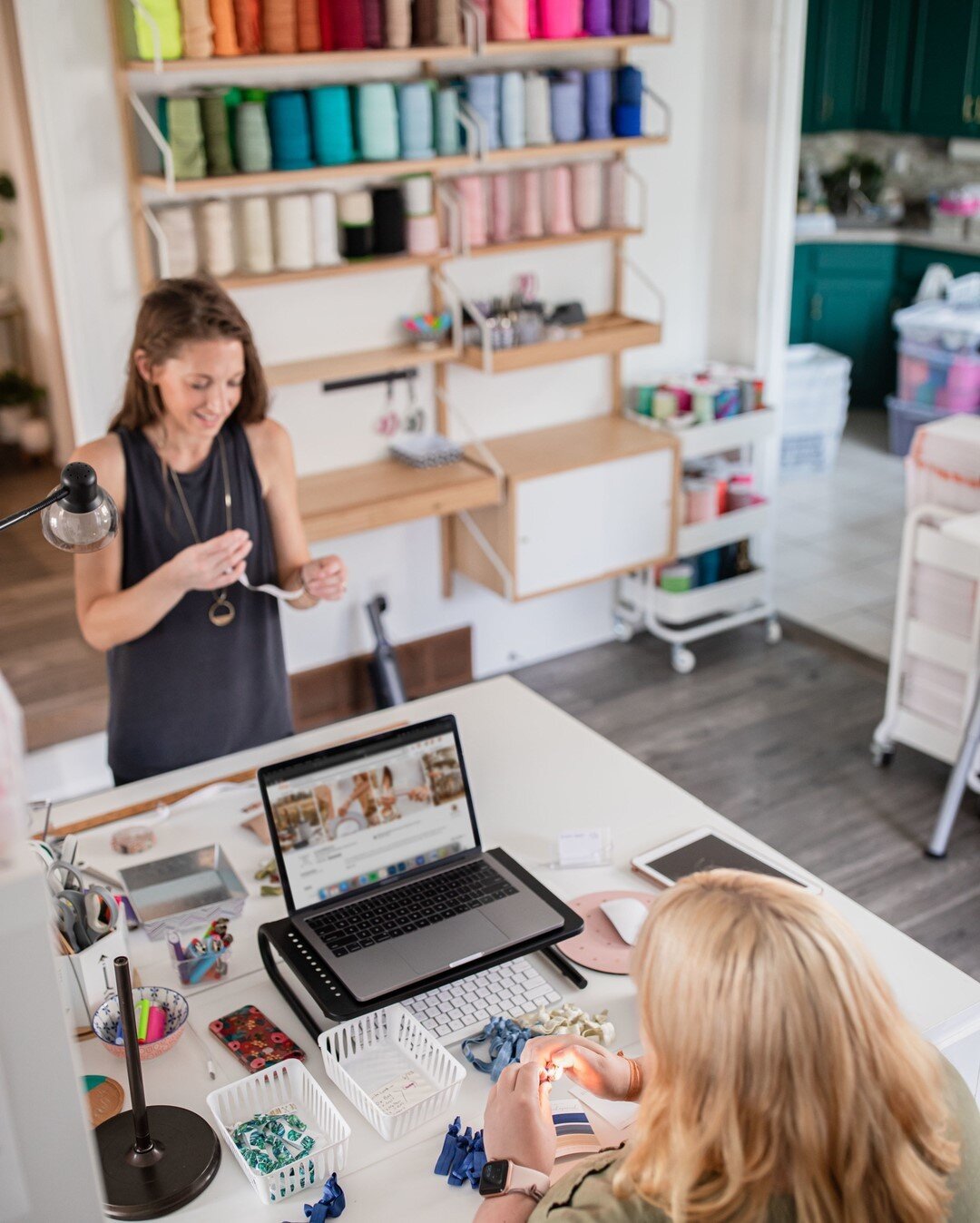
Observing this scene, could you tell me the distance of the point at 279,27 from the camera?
3352mm

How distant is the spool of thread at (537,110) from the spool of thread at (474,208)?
0.65 feet

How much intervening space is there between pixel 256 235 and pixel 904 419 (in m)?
4.02

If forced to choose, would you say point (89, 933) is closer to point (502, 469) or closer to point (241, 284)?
point (241, 284)

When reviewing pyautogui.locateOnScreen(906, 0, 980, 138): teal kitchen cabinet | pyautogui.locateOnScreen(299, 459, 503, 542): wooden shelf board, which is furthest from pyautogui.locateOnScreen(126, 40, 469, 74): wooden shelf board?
pyautogui.locateOnScreen(906, 0, 980, 138): teal kitchen cabinet

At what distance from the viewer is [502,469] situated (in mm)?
4012

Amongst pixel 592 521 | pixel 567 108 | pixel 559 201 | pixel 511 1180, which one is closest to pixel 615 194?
pixel 559 201

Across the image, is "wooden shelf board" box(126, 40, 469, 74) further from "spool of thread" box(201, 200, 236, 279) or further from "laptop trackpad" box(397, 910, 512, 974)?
"laptop trackpad" box(397, 910, 512, 974)

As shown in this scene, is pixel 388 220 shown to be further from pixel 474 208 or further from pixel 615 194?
pixel 615 194

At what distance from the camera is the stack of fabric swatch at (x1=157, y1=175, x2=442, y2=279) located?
11.4 ft

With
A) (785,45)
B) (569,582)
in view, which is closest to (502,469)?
(569,582)

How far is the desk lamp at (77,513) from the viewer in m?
1.55

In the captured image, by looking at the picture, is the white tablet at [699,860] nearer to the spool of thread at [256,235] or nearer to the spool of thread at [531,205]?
the spool of thread at [256,235]

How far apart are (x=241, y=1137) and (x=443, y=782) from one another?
60 cm

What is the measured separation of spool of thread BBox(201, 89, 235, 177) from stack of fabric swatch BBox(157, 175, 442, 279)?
105mm
